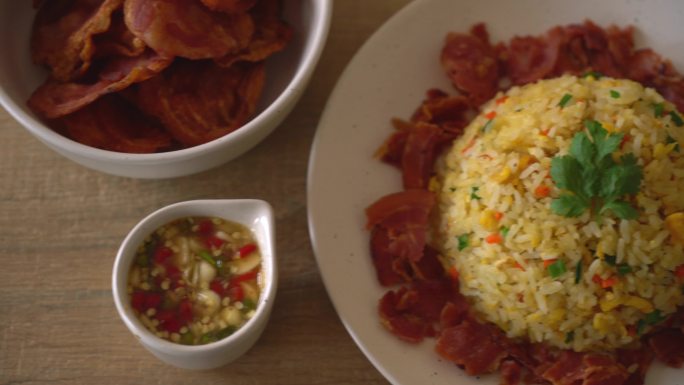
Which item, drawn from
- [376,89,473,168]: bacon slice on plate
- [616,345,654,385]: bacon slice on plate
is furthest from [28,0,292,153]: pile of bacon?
[616,345,654,385]: bacon slice on plate

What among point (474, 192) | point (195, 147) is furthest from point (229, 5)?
point (474, 192)

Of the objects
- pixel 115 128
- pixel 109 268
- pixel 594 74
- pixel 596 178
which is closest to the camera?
pixel 596 178

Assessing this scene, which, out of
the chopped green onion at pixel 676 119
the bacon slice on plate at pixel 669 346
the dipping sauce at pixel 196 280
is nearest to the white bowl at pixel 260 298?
the dipping sauce at pixel 196 280

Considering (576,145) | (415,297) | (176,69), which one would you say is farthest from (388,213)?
(176,69)

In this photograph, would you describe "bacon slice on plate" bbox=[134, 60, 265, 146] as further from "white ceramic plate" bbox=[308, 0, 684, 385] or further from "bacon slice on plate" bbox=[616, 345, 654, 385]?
"bacon slice on plate" bbox=[616, 345, 654, 385]

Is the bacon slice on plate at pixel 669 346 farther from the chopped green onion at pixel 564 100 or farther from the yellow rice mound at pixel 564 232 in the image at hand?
the chopped green onion at pixel 564 100

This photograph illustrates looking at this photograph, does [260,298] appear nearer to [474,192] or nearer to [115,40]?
[474,192]

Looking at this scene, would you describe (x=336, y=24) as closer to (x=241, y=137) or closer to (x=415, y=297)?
(x=241, y=137)
